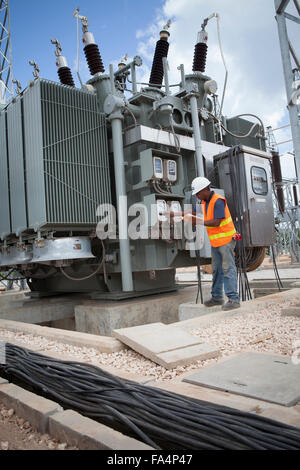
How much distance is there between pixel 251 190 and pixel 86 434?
5312 millimetres

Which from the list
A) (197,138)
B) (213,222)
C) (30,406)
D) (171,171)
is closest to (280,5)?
(213,222)

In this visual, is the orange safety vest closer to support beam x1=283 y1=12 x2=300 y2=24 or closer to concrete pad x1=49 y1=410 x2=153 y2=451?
support beam x1=283 y1=12 x2=300 y2=24

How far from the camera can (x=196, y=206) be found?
6.41m

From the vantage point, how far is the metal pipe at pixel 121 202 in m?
6.14

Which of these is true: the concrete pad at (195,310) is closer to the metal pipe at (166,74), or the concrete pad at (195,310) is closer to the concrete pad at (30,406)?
the concrete pad at (30,406)

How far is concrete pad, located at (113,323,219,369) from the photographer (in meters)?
3.12

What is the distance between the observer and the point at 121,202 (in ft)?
20.1

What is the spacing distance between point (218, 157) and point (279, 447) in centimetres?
585

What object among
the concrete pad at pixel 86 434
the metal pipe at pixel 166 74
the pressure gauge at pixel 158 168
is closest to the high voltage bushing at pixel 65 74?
the metal pipe at pixel 166 74

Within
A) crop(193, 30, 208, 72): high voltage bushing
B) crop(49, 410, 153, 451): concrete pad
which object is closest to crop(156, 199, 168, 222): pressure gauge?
crop(193, 30, 208, 72): high voltage bushing

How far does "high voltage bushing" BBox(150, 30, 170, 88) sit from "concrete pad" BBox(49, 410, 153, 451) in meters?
6.38

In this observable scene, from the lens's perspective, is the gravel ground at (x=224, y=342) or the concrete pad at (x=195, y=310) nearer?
the gravel ground at (x=224, y=342)

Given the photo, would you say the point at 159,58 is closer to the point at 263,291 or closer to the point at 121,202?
the point at 121,202

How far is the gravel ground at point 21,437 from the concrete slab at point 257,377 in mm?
1009
